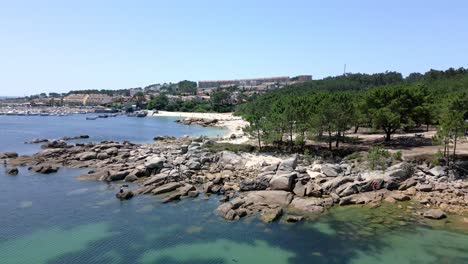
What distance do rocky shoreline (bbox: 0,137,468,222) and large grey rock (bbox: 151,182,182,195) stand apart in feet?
0.31

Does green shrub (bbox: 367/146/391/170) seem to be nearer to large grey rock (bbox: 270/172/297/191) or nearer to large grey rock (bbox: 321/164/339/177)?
large grey rock (bbox: 321/164/339/177)

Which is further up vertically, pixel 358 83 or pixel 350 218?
pixel 358 83

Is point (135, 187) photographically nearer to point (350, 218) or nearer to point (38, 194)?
point (38, 194)

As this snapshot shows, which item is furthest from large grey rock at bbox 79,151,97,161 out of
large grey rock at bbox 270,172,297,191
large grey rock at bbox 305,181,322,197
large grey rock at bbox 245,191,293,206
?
large grey rock at bbox 305,181,322,197

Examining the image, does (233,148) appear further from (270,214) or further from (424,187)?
(424,187)

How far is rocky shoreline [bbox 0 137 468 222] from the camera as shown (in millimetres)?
28839

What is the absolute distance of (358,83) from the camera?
141000 millimetres

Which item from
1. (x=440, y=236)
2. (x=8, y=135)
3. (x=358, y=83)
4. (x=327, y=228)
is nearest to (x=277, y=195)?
(x=327, y=228)

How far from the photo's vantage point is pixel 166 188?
112ft

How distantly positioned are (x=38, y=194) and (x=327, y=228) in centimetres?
2656

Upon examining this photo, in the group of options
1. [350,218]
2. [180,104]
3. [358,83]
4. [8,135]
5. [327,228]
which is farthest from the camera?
[180,104]

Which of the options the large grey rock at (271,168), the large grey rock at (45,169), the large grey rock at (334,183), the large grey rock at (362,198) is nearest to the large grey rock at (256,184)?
the large grey rock at (271,168)

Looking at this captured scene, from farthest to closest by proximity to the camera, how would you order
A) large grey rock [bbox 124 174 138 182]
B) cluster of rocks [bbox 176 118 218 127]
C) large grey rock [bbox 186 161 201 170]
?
cluster of rocks [bbox 176 118 218 127], large grey rock [bbox 186 161 201 170], large grey rock [bbox 124 174 138 182]

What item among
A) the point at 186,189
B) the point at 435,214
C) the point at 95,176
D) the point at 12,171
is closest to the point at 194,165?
the point at 186,189
